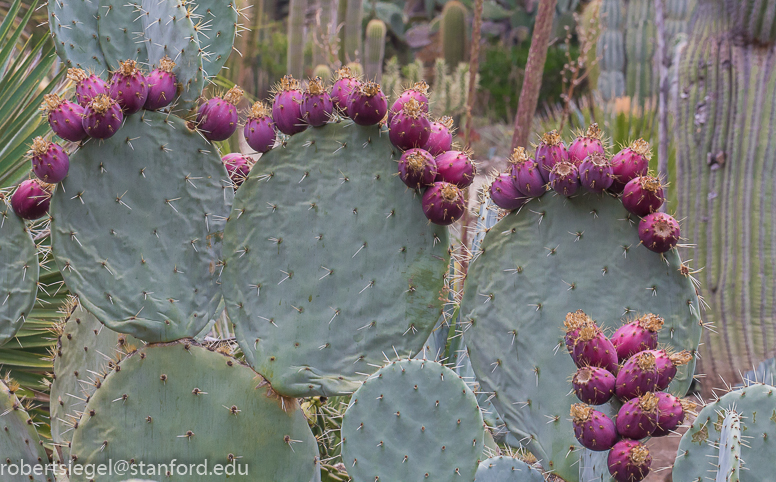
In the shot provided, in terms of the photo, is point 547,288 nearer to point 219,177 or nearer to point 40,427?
point 219,177

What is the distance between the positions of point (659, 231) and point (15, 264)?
1.40 meters

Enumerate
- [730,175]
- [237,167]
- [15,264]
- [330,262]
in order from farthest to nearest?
[730,175], [237,167], [15,264], [330,262]

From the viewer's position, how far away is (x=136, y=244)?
1.48 metres

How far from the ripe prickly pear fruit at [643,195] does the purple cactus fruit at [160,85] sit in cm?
96

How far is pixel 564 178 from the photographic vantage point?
131 cm

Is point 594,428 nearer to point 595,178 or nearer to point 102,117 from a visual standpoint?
point 595,178

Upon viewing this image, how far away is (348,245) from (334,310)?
0.14 metres

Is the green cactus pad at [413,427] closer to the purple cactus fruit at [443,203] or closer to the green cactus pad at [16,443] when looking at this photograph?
the purple cactus fruit at [443,203]

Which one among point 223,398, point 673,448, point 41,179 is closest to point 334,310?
point 223,398

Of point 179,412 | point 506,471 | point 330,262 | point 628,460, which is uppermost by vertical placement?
point 330,262

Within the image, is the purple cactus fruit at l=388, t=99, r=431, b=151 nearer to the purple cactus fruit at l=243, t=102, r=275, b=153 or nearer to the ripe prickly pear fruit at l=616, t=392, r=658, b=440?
the purple cactus fruit at l=243, t=102, r=275, b=153

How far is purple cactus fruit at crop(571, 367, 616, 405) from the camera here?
114 cm

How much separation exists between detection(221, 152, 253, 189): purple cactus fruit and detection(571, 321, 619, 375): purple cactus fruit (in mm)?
940

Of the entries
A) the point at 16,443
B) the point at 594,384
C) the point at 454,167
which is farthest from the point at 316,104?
the point at 16,443
